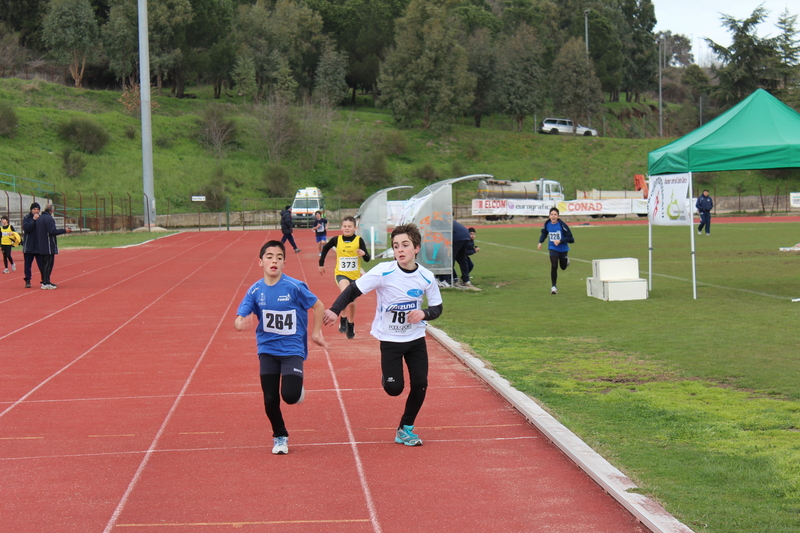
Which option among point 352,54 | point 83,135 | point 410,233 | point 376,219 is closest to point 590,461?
point 410,233

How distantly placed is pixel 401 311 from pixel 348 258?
586 centimetres

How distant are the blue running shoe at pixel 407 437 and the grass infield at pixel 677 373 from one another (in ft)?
4.26

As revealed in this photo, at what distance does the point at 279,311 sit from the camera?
19.4ft

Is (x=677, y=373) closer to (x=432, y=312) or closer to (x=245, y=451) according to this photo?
Answer: (x=432, y=312)

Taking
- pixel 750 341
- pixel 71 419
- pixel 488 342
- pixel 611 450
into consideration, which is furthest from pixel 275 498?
pixel 750 341

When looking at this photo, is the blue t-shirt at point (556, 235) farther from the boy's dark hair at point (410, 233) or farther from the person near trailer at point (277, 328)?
the person near trailer at point (277, 328)

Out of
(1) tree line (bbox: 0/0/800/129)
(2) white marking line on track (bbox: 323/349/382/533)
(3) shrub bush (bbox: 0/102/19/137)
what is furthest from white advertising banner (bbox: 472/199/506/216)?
(2) white marking line on track (bbox: 323/349/382/533)

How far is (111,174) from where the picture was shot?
57.8 metres

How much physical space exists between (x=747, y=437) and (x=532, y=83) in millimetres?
84670

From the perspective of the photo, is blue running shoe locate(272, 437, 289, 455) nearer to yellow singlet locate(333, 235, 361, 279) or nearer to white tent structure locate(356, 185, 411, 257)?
yellow singlet locate(333, 235, 361, 279)

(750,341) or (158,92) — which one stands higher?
(158,92)

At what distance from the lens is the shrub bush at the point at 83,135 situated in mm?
60562

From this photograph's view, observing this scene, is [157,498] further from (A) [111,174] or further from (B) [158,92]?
(B) [158,92]

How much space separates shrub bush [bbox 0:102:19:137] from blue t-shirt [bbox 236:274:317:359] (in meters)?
60.2
